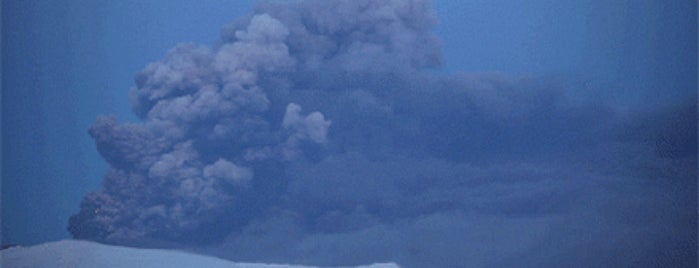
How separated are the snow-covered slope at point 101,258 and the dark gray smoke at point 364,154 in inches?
5.3

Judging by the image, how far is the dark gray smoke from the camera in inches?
221

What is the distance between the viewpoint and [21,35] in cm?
609

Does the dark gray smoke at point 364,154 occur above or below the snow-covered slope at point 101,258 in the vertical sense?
above

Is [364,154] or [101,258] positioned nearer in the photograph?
[101,258]

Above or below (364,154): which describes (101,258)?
below

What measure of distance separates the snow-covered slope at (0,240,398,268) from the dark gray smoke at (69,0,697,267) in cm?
14

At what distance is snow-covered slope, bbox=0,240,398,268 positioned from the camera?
5516 millimetres

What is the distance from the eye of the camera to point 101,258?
558 cm

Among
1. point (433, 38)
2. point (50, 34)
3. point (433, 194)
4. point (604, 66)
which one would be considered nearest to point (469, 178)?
point (433, 194)

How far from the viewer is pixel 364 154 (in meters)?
5.84

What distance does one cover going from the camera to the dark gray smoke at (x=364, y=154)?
5609 mm

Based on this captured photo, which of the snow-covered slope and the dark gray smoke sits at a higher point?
the dark gray smoke

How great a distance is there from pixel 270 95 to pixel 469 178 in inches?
99.5

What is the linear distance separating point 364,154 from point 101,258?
318cm
